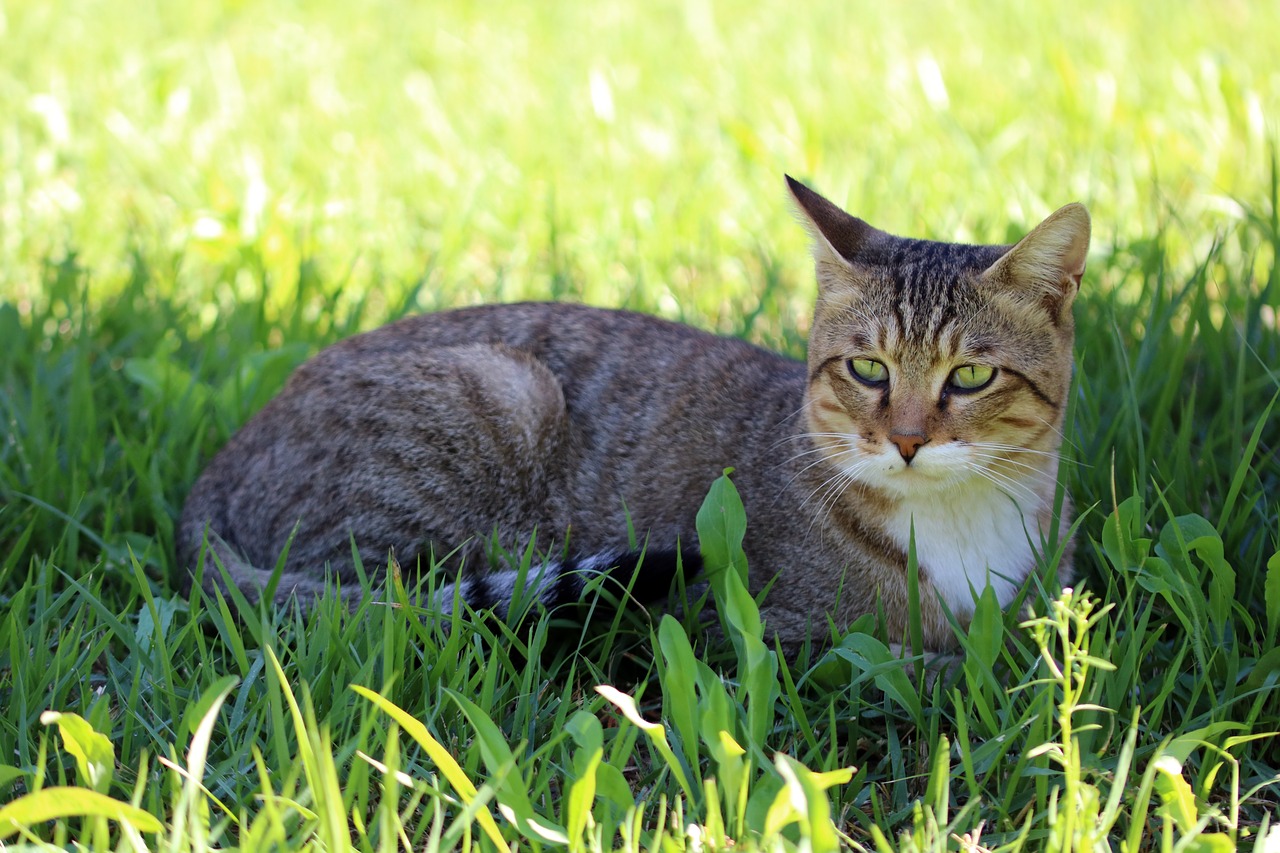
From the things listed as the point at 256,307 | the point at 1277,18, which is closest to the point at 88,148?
the point at 256,307

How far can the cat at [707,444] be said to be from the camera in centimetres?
300

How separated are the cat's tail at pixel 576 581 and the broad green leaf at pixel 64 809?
93cm

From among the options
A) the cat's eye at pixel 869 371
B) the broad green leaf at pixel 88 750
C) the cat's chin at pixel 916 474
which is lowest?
the broad green leaf at pixel 88 750

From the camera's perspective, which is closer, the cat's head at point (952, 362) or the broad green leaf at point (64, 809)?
the broad green leaf at point (64, 809)

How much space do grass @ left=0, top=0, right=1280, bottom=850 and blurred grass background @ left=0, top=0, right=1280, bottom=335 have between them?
4 centimetres

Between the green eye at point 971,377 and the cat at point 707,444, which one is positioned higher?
the green eye at point 971,377

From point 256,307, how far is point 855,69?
4814 mm

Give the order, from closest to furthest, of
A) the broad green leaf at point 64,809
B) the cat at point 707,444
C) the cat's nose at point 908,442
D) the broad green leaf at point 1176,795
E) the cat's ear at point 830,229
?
the broad green leaf at point 64,809 < the broad green leaf at point 1176,795 < the cat's nose at point 908,442 < the cat at point 707,444 < the cat's ear at point 830,229

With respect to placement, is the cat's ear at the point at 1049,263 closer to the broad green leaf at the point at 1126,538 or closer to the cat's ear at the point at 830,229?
the cat's ear at the point at 830,229

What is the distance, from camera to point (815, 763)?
264cm

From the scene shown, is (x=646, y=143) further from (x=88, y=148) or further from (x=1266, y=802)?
(x=1266, y=802)

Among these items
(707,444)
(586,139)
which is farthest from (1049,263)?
(586,139)

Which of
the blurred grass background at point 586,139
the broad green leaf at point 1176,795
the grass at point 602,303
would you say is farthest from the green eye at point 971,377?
the blurred grass background at point 586,139

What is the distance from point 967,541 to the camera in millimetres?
3092
